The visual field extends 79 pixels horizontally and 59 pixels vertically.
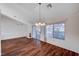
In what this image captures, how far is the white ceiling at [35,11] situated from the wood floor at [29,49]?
0.32 m

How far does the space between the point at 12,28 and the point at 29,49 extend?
38 centimetres

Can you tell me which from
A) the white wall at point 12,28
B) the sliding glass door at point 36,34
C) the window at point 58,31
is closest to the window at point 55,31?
the window at point 58,31

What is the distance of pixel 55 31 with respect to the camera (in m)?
1.30

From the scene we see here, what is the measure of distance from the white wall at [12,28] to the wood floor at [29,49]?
0.07 m

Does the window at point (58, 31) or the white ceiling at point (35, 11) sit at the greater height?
the white ceiling at point (35, 11)

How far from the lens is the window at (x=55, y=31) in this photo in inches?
50.1

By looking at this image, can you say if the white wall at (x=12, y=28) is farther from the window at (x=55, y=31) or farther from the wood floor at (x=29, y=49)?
the window at (x=55, y=31)

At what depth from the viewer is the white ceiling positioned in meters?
1.25

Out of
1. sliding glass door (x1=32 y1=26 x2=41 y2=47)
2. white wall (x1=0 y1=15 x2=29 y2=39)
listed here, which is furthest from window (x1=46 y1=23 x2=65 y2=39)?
white wall (x1=0 y1=15 x2=29 y2=39)

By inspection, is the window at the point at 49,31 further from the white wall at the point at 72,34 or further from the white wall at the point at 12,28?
the white wall at the point at 12,28

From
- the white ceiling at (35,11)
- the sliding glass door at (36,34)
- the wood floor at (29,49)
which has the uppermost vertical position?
the white ceiling at (35,11)

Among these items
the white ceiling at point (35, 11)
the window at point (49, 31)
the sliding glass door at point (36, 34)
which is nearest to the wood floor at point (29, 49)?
the sliding glass door at point (36, 34)

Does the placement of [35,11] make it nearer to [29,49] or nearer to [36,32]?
[36,32]

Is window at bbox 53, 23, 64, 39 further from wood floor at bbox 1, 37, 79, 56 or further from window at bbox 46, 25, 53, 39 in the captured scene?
wood floor at bbox 1, 37, 79, 56
